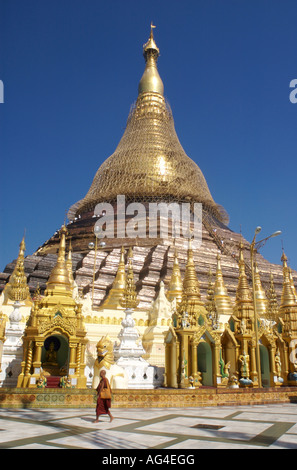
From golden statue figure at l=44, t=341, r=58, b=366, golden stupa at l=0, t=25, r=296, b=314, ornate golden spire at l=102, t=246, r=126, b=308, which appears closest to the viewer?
golden statue figure at l=44, t=341, r=58, b=366

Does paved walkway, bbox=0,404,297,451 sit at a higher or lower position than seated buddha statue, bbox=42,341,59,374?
lower

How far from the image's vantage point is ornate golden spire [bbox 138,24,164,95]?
52.1 meters

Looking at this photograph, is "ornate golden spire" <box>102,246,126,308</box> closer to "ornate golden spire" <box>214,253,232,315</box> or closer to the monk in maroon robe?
"ornate golden spire" <box>214,253,232,315</box>

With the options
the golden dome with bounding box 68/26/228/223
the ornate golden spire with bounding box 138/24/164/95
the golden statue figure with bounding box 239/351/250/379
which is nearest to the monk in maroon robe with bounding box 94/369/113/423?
the golden statue figure with bounding box 239/351/250/379

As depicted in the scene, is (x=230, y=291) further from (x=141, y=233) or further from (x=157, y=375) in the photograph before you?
(x=157, y=375)

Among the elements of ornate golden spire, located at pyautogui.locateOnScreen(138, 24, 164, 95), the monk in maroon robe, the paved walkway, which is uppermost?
ornate golden spire, located at pyautogui.locateOnScreen(138, 24, 164, 95)

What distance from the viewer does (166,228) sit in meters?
Result: 39.2

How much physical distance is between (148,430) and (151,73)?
5235 centimetres

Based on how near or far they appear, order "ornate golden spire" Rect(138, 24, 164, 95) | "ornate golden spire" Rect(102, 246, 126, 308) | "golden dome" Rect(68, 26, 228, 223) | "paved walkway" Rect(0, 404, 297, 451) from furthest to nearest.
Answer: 1. "ornate golden spire" Rect(138, 24, 164, 95)
2. "golden dome" Rect(68, 26, 228, 223)
3. "ornate golden spire" Rect(102, 246, 126, 308)
4. "paved walkway" Rect(0, 404, 297, 451)

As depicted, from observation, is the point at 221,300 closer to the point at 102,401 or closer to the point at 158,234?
the point at 158,234

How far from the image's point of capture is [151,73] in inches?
2085
